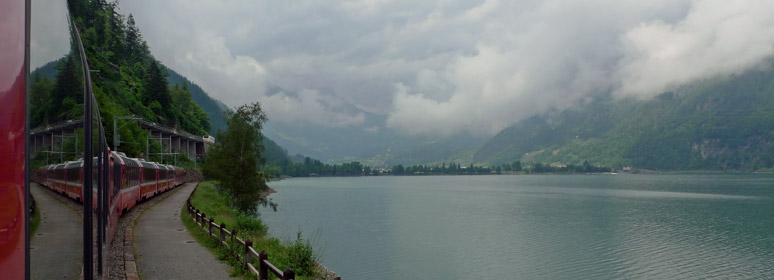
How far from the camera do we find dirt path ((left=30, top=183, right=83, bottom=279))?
8.23 feet

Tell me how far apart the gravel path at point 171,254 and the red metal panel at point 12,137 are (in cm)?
1312

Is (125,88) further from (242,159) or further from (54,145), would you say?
(54,145)

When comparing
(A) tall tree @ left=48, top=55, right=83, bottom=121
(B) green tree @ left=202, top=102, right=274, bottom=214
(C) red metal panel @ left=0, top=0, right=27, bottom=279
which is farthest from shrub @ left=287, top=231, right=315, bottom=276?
(B) green tree @ left=202, top=102, right=274, bottom=214

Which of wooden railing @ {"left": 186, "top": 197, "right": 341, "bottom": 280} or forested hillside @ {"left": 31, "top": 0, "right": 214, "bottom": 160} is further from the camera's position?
wooden railing @ {"left": 186, "top": 197, "right": 341, "bottom": 280}

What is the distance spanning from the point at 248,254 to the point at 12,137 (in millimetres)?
13479

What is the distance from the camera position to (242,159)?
143ft

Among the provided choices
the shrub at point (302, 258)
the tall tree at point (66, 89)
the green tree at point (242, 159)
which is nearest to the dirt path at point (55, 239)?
the tall tree at point (66, 89)

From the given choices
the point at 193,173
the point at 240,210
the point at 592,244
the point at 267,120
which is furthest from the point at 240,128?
the point at 193,173

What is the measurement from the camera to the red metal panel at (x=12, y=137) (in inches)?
78.4

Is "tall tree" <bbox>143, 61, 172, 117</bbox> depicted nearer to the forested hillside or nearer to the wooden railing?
the forested hillside

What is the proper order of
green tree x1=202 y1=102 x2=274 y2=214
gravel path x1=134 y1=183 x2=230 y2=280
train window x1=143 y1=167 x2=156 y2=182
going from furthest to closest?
green tree x1=202 y1=102 x2=274 y2=214 < train window x1=143 y1=167 x2=156 y2=182 < gravel path x1=134 y1=183 x2=230 y2=280

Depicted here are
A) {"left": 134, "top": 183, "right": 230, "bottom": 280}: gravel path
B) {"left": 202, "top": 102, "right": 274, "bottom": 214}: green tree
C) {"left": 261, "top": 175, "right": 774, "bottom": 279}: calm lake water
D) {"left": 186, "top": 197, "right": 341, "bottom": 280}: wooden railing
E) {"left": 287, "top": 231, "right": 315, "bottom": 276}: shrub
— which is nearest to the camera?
{"left": 186, "top": 197, "right": 341, "bottom": 280}: wooden railing

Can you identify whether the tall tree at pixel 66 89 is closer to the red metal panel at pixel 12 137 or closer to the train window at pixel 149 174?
the red metal panel at pixel 12 137

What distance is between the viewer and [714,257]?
3619 cm
